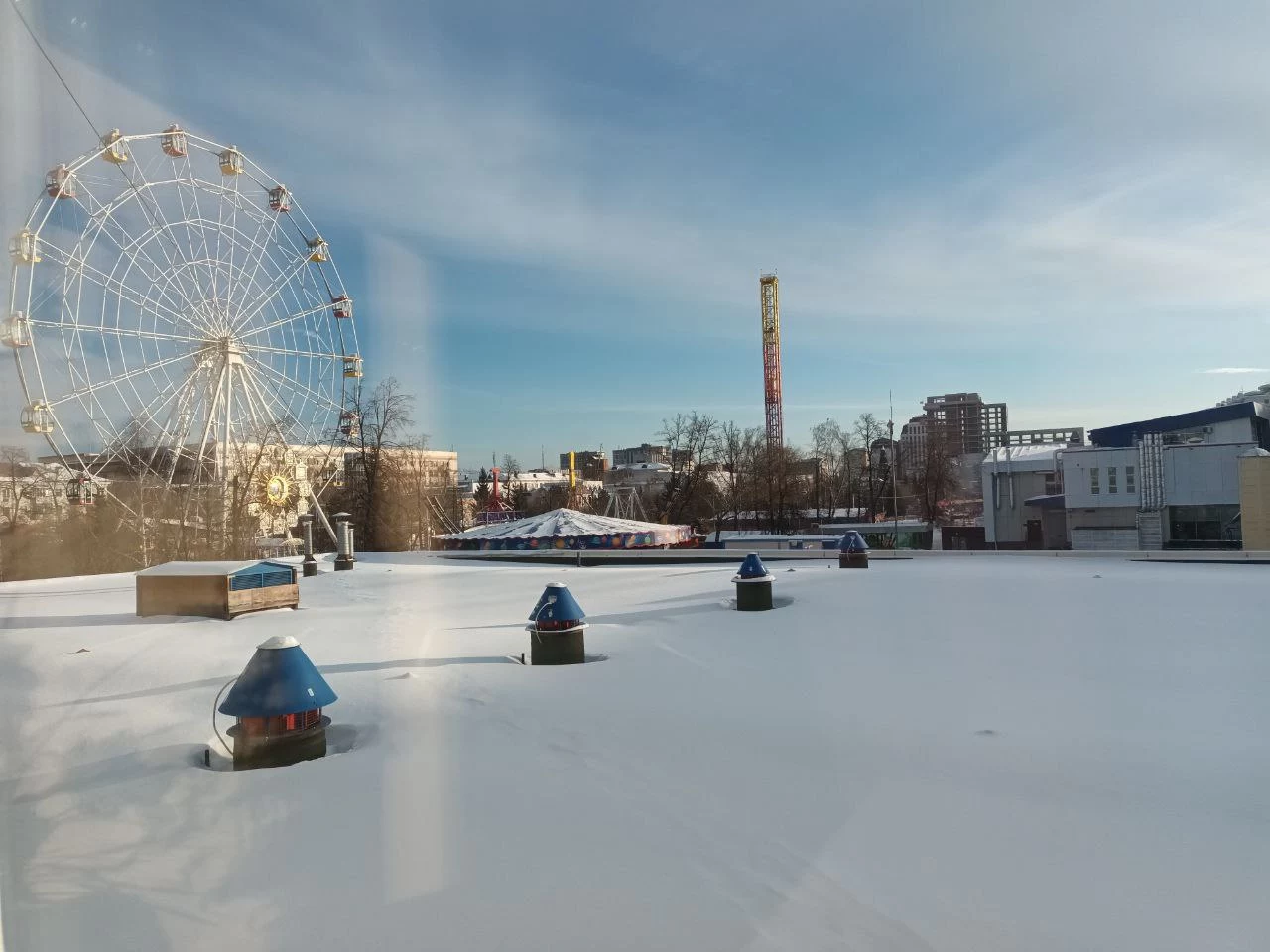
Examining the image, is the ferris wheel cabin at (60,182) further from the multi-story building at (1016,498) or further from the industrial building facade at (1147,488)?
the multi-story building at (1016,498)

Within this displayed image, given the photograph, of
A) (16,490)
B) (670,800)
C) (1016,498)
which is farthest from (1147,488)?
(16,490)

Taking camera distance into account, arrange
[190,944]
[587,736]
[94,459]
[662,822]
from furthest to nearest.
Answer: [94,459], [587,736], [662,822], [190,944]

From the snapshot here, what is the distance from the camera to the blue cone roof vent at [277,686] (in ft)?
13.7

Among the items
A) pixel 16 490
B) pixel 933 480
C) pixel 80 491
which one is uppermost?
pixel 933 480

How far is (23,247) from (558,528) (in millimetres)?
19685

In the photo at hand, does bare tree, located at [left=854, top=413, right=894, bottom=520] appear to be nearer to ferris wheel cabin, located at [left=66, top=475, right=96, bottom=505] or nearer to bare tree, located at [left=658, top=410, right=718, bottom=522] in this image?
bare tree, located at [left=658, top=410, right=718, bottom=522]

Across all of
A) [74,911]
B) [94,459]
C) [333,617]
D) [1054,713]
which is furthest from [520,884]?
[94,459]

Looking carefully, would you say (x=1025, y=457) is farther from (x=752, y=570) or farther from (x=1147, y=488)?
(x=752, y=570)

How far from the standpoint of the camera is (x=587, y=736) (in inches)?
183

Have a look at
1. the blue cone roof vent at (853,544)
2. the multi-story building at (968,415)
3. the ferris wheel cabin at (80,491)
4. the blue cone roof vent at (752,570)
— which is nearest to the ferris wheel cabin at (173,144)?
the ferris wheel cabin at (80,491)

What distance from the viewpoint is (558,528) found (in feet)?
73.0

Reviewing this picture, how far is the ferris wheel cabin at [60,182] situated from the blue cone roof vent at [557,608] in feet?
13.5

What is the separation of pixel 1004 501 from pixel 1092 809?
31108mm

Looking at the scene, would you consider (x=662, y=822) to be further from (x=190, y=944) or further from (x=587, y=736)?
(x=190, y=944)
